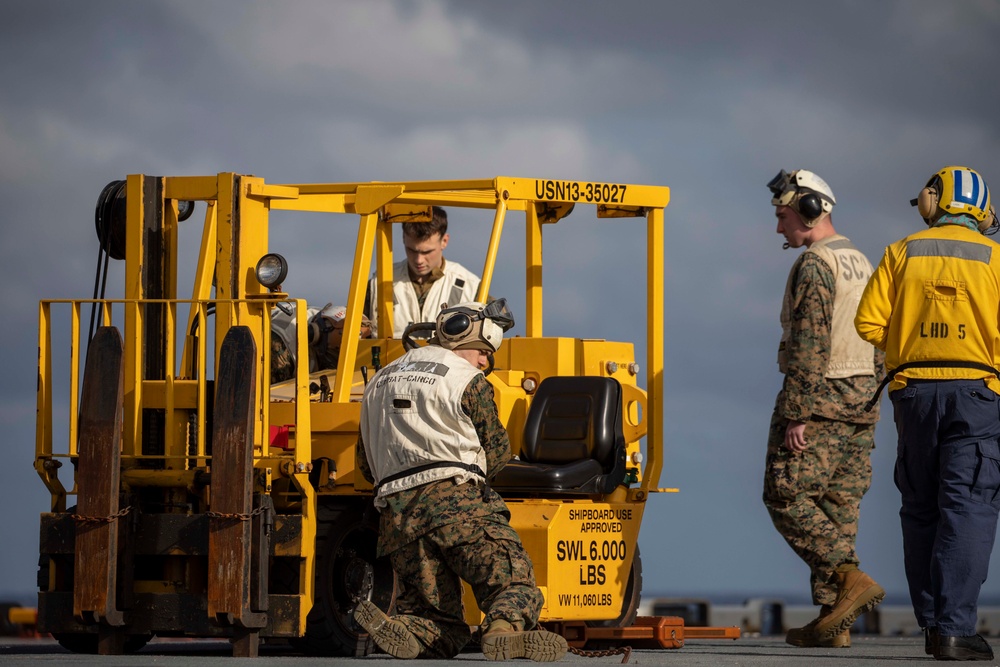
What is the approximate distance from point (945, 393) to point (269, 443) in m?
3.65

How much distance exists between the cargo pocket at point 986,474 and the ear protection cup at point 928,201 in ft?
4.14

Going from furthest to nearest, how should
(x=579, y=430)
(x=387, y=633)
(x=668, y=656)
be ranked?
1. (x=579, y=430)
2. (x=668, y=656)
3. (x=387, y=633)

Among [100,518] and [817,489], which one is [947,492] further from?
[100,518]

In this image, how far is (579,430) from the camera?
418 inches

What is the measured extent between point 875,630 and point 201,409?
31.0 feet

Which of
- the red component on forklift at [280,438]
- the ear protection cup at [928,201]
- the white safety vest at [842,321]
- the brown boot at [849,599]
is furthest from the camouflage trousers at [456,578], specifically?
the ear protection cup at [928,201]

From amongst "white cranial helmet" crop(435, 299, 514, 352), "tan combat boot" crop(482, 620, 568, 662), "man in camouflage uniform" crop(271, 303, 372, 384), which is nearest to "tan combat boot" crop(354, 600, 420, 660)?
"tan combat boot" crop(482, 620, 568, 662)

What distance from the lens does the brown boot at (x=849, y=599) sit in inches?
→ 392

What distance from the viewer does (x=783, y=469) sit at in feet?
33.1

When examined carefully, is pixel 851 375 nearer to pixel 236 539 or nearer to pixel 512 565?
pixel 512 565

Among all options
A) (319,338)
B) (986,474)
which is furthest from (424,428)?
(319,338)

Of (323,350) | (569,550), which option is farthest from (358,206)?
(569,550)

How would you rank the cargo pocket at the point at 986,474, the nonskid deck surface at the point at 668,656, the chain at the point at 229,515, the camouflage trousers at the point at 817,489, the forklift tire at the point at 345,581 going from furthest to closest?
the camouflage trousers at the point at 817,489
the forklift tire at the point at 345,581
the chain at the point at 229,515
the cargo pocket at the point at 986,474
the nonskid deck surface at the point at 668,656

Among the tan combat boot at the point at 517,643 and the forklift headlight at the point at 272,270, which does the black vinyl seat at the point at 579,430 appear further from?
the tan combat boot at the point at 517,643
